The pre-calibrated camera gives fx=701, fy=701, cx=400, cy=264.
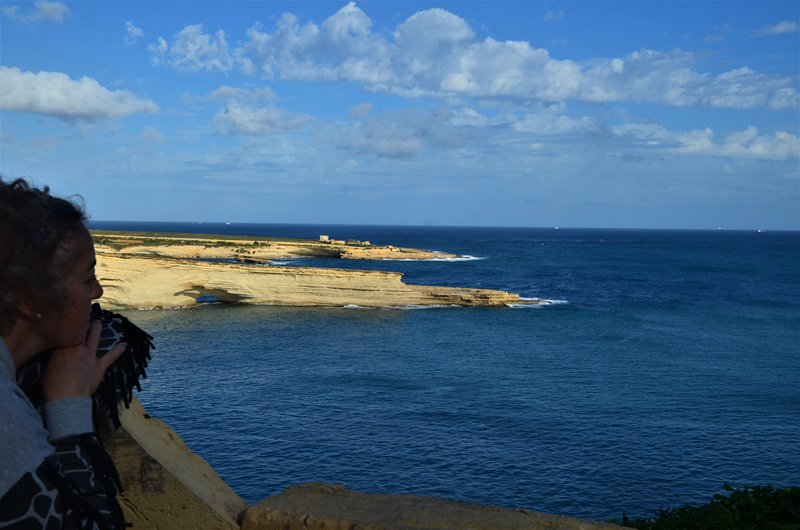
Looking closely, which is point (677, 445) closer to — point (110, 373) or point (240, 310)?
point (110, 373)

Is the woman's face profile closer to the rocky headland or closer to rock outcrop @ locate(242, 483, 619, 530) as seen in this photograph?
rock outcrop @ locate(242, 483, 619, 530)

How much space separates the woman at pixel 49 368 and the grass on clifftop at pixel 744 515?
676 centimetres

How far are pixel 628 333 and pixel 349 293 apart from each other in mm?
18448

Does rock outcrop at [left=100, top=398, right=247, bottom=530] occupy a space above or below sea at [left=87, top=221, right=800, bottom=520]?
above

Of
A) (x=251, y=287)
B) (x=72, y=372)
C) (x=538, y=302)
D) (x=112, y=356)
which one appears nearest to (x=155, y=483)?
(x=112, y=356)

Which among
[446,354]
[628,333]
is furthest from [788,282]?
[446,354]

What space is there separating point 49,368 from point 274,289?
46586 millimetres

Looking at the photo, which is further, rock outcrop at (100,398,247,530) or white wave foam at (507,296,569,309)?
white wave foam at (507,296,569,309)

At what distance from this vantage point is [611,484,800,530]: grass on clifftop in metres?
7.11

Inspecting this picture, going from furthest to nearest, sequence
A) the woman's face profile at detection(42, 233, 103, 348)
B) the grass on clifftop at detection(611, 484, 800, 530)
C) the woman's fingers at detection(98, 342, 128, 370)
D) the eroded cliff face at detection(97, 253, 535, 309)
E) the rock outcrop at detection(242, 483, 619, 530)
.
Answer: the eroded cliff face at detection(97, 253, 535, 309)
the grass on clifftop at detection(611, 484, 800, 530)
the rock outcrop at detection(242, 483, 619, 530)
the woman's fingers at detection(98, 342, 128, 370)
the woman's face profile at detection(42, 233, 103, 348)

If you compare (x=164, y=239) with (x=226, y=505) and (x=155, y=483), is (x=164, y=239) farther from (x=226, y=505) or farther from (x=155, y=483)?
(x=155, y=483)

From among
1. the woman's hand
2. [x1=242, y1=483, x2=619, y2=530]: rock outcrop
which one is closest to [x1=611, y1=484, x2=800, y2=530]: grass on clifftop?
[x1=242, y1=483, x2=619, y2=530]: rock outcrop

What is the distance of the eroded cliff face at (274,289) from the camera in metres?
45.3

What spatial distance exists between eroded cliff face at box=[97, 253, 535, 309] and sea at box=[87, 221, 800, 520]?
1.09 m
